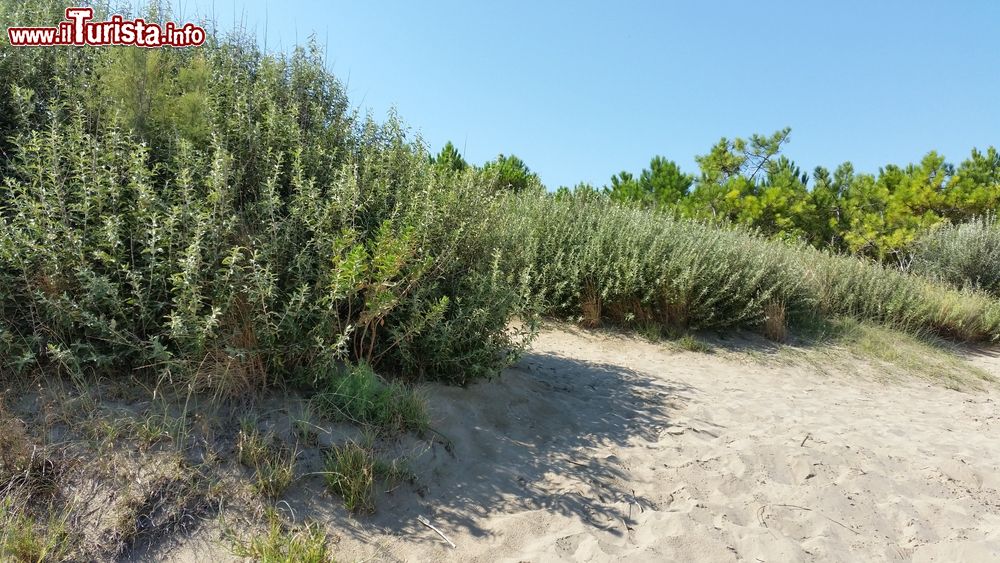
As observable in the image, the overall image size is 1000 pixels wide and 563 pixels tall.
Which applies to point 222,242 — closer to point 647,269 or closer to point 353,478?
point 353,478

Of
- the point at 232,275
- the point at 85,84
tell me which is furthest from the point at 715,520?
the point at 85,84

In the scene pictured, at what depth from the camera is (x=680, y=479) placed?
3465 millimetres

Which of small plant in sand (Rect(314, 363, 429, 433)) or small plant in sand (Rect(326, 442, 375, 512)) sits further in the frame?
small plant in sand (Rect(314, 363, 429, 433))

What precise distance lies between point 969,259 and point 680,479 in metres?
13.0

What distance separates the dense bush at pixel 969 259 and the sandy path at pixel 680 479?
9.27m

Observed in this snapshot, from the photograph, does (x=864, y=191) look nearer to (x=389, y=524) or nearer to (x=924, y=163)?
(x=924, y=163)

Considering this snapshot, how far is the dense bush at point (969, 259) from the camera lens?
12547 mm

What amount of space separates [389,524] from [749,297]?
21.6ft

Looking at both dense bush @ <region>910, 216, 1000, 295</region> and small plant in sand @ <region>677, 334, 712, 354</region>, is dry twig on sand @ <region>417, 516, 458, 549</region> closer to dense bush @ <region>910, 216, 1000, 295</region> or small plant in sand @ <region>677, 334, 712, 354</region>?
small plant in sand @ <region>677, 334, 712, 354</region>

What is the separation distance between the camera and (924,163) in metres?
17.7

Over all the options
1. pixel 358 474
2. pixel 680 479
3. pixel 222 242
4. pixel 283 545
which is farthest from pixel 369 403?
pixel 680 479

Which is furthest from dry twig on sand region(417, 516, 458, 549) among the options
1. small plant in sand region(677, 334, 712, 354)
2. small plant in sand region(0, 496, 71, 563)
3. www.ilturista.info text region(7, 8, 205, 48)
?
small plant in sand region(677, 334, 712, 354)

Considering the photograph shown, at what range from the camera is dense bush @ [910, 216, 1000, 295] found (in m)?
12.5

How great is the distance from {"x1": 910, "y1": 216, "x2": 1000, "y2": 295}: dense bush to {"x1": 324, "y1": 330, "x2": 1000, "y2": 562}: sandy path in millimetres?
9274
